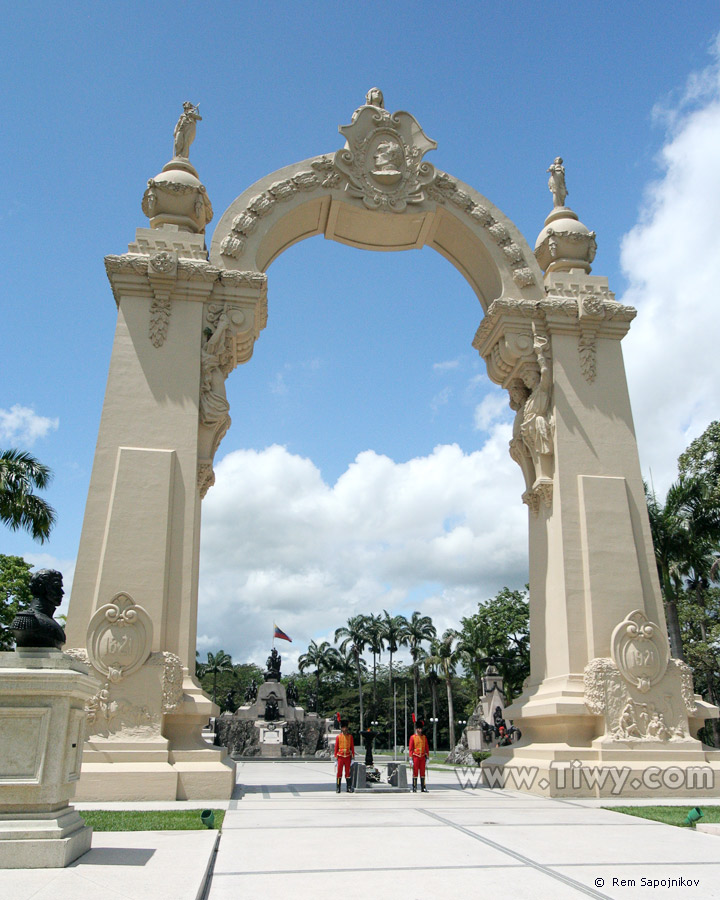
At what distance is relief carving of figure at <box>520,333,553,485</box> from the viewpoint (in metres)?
14.4

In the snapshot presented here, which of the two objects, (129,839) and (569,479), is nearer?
(129,839)

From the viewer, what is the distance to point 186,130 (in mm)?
15523

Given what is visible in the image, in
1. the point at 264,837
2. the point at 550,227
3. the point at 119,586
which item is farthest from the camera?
the point at 550,227

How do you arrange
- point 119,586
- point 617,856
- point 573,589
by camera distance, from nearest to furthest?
point 617,856 → point 119,586 → point 573,589

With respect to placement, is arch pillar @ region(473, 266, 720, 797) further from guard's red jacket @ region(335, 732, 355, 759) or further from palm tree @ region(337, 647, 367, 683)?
palm tree @ region(337, 647, 367, 683)

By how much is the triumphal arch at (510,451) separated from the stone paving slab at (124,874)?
4.47 metres

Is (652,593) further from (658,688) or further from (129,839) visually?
(129,839)

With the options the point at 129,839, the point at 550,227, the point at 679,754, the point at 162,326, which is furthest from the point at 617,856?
the point at 550,227

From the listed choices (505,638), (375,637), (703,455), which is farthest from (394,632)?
(703,455)

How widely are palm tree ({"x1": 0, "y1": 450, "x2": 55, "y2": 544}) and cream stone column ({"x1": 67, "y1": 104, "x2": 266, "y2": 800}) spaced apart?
30.8 ft

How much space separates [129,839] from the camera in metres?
7.00

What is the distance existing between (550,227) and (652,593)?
803cm

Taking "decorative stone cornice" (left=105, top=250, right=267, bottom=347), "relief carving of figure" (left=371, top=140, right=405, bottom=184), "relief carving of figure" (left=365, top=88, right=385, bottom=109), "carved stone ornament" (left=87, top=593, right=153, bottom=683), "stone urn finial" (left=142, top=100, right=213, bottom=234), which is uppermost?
"relief carving of figure" (left=365, top=88, right=385, bottom=109)

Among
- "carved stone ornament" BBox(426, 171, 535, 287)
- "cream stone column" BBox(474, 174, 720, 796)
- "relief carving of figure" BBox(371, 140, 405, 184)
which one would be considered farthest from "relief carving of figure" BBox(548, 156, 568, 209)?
"relief carving of figure" BBox(371, 140, 405, 184)
